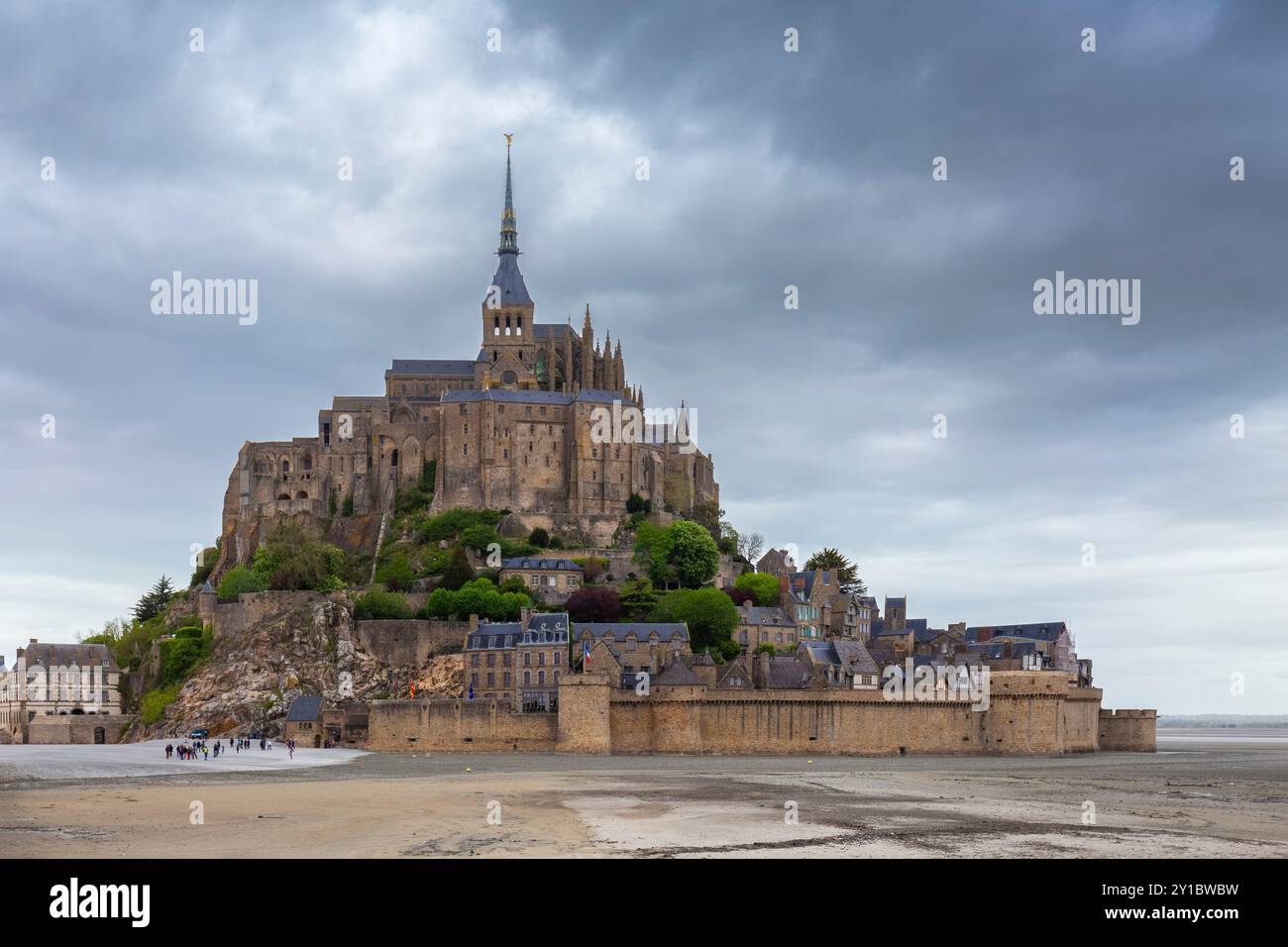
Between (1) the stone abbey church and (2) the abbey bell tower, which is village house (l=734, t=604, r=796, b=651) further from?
(2) the abbey bell tower

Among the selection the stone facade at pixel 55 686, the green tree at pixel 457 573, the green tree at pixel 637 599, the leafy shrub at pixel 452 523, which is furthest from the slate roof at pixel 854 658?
the stone facade at pixel 55 686

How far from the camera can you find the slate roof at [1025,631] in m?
88.8

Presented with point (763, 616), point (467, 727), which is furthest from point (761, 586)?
point (467, 727)

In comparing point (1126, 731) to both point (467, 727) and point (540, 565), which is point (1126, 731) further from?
point (467, 727)

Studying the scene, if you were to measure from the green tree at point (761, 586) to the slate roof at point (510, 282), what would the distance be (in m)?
31.5

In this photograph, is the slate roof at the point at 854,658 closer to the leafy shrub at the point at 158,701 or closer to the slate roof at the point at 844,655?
the slate roof at the point at 844,655

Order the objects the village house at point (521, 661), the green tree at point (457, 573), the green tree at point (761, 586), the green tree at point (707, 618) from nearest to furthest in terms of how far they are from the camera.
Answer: the village house at point (521, 661)
the green tree at point (707, 618)
the green tree at point (457, 573)
the green tree at point (761, 586)

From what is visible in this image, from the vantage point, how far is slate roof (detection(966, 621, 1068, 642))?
88.8 m

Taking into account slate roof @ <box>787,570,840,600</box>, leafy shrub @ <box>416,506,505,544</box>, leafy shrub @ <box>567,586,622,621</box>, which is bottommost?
leafy shrub @ <box>567,586,622,621</box>

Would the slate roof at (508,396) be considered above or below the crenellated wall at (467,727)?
above

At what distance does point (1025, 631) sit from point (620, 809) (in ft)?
205

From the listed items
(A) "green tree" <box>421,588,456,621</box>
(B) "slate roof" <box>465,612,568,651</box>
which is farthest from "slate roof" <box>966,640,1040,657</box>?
(A) "green tree" <box>421,588,456,621</box>

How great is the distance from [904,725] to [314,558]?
36.2 m

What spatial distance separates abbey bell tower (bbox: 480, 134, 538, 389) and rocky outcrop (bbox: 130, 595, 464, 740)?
2982 centimetres
